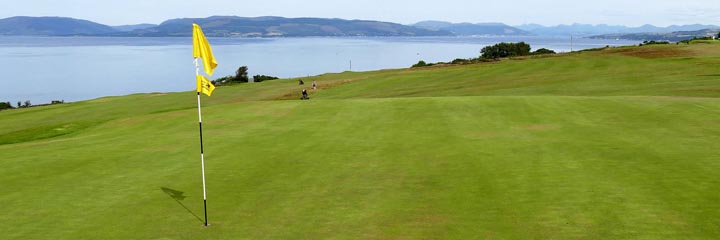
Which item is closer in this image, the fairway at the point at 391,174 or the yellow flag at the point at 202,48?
the fairway at the point at 391,174

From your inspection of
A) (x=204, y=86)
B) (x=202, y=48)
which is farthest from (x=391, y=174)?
(x=202, y=48)

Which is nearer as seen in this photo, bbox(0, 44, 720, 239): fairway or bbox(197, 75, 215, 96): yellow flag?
bbox(0, 44, 720, 239): fairway

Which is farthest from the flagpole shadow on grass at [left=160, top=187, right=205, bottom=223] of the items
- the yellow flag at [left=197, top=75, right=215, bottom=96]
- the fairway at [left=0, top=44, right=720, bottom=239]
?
the yellow flag at [left=197, top=75, right=215, bottom=96]

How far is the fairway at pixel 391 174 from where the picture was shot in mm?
11641

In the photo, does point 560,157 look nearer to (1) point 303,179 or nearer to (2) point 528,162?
(2) point 528,162

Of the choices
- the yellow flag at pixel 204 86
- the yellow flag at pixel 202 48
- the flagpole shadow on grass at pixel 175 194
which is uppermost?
the yellow flag at pixel 202 48

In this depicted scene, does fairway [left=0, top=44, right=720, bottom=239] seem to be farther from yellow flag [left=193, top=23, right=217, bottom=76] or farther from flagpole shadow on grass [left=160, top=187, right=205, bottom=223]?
yellow flag [left=193, top=23, right=217, bottom=76]

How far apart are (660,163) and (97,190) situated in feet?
50.6

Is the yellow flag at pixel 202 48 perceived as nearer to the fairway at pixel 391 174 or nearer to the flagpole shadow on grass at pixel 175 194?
the flagpole shadow on grass at pixel 175 194

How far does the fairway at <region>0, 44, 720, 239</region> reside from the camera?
11.6m

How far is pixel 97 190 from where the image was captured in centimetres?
1496

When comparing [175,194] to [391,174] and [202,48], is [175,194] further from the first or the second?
[391,174]

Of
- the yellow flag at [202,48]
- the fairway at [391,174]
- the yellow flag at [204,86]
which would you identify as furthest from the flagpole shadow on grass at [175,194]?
the yellow flag at [202,48]

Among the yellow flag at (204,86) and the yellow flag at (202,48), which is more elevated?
the yellow flag at (202,48)
